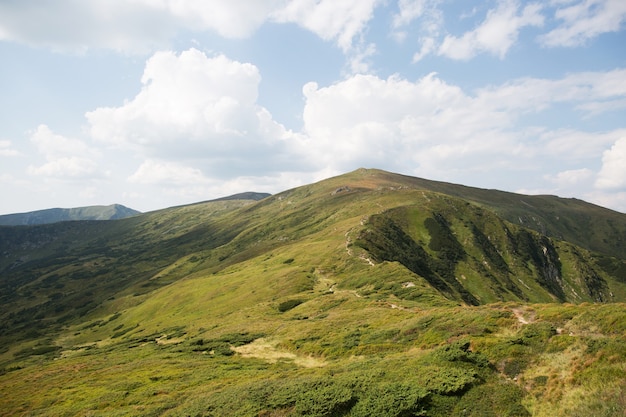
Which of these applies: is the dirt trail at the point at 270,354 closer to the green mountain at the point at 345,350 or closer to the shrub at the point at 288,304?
the green mountain at the point at 345,350

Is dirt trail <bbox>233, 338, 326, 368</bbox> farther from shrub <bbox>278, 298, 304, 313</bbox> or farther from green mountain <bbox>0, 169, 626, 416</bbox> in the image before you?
shrub <bbox>278, 298, 304, 313</bbox>

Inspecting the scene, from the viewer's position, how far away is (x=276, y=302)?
97062mm

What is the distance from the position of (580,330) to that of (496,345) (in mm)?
7192

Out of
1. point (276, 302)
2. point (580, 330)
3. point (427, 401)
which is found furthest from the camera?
point (276, 302)

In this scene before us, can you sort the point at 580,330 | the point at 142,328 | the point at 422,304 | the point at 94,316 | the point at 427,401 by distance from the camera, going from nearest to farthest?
the point at 427,401, the point at 580,330, the point at 422,304, the point at 142,328, the point at 94,316

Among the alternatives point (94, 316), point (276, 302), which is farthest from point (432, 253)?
point (94, 316)

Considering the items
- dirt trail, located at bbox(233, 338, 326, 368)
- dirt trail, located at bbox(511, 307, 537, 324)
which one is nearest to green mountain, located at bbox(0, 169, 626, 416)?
dirt trail, located at bbox(511, 307, 537, 324)

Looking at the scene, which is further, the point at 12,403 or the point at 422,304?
the point at 422,304

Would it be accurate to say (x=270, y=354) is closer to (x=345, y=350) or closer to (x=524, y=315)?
(x=345, y=350)

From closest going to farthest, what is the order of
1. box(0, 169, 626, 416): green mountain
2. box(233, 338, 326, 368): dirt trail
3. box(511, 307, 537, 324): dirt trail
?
box(0, 169, 626, 416): green mountain
box(511, 307, 537, 324): dirt trail
box(233, 338, 326, 368): dirt trail

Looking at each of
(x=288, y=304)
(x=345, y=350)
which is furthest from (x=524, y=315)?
(x=288, y=304)

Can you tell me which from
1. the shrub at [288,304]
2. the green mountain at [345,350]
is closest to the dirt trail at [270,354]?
the green mountain at [345,350]

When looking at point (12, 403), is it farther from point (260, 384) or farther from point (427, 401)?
point (427, 401)

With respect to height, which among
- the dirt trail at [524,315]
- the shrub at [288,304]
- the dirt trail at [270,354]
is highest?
the dirt trail at [524,315]
